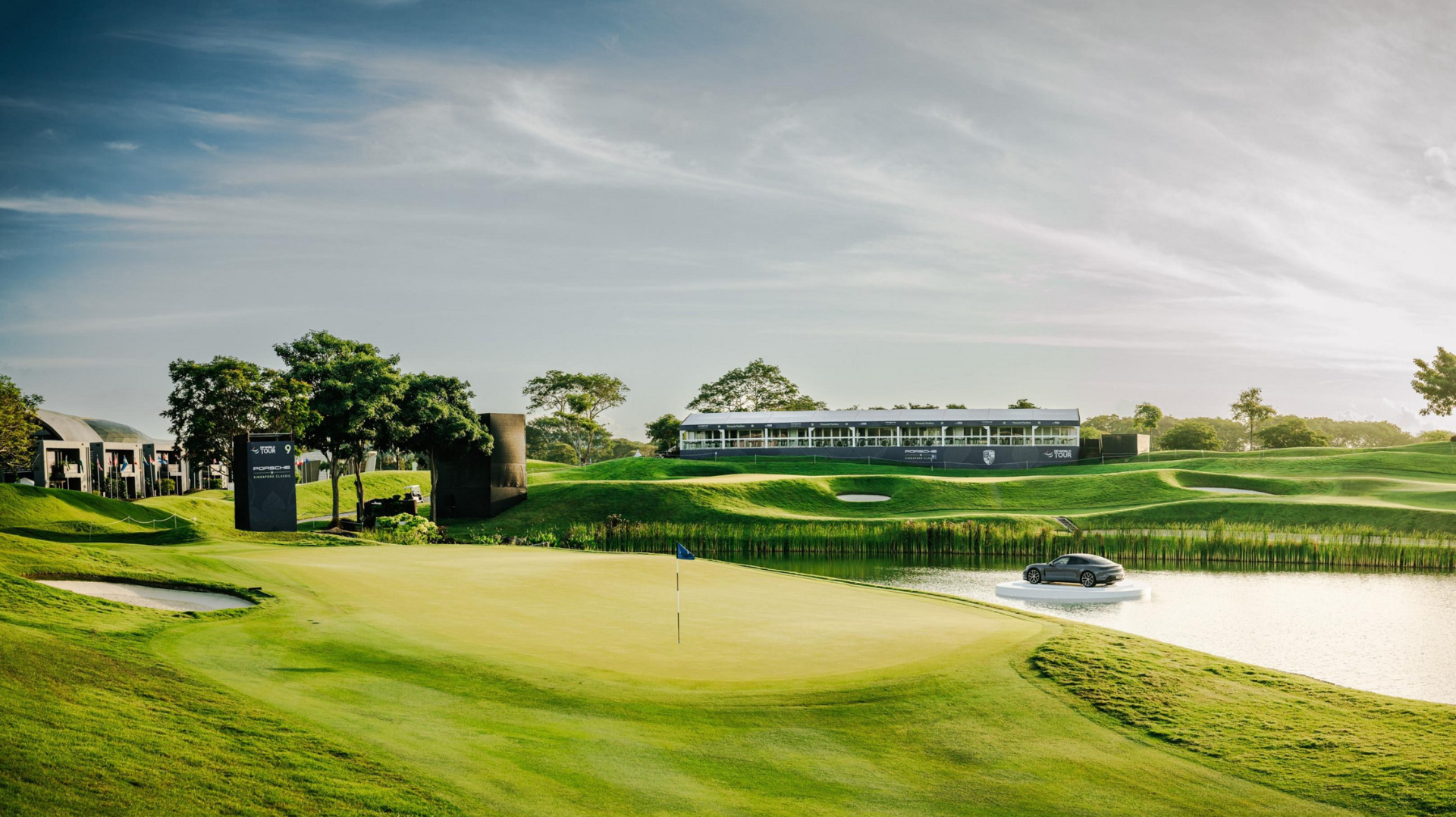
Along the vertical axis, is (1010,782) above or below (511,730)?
below

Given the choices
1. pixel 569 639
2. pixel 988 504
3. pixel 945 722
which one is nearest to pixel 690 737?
pixel 945 722

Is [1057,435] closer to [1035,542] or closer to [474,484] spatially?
[1035,542]

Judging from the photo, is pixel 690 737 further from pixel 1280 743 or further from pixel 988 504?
pixel 988 504

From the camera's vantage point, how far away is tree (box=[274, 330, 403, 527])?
47625 mm

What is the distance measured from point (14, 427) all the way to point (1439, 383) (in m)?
130

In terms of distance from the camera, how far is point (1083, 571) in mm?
30281

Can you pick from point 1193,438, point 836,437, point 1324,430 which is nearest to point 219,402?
point 836,437

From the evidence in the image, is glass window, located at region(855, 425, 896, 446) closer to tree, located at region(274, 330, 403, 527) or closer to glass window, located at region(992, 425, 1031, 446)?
glass window, located at region(992, 425, 1031, 446)

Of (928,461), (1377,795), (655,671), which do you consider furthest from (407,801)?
(928,461)

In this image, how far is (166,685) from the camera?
370 inches

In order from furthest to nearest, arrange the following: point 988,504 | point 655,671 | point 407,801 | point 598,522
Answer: point 988,504, point 598,522, point 655,671, point 407,801

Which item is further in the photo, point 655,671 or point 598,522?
point 598,522

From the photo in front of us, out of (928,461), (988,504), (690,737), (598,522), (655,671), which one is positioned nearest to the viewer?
(690,737)

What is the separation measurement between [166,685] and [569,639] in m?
6.90
